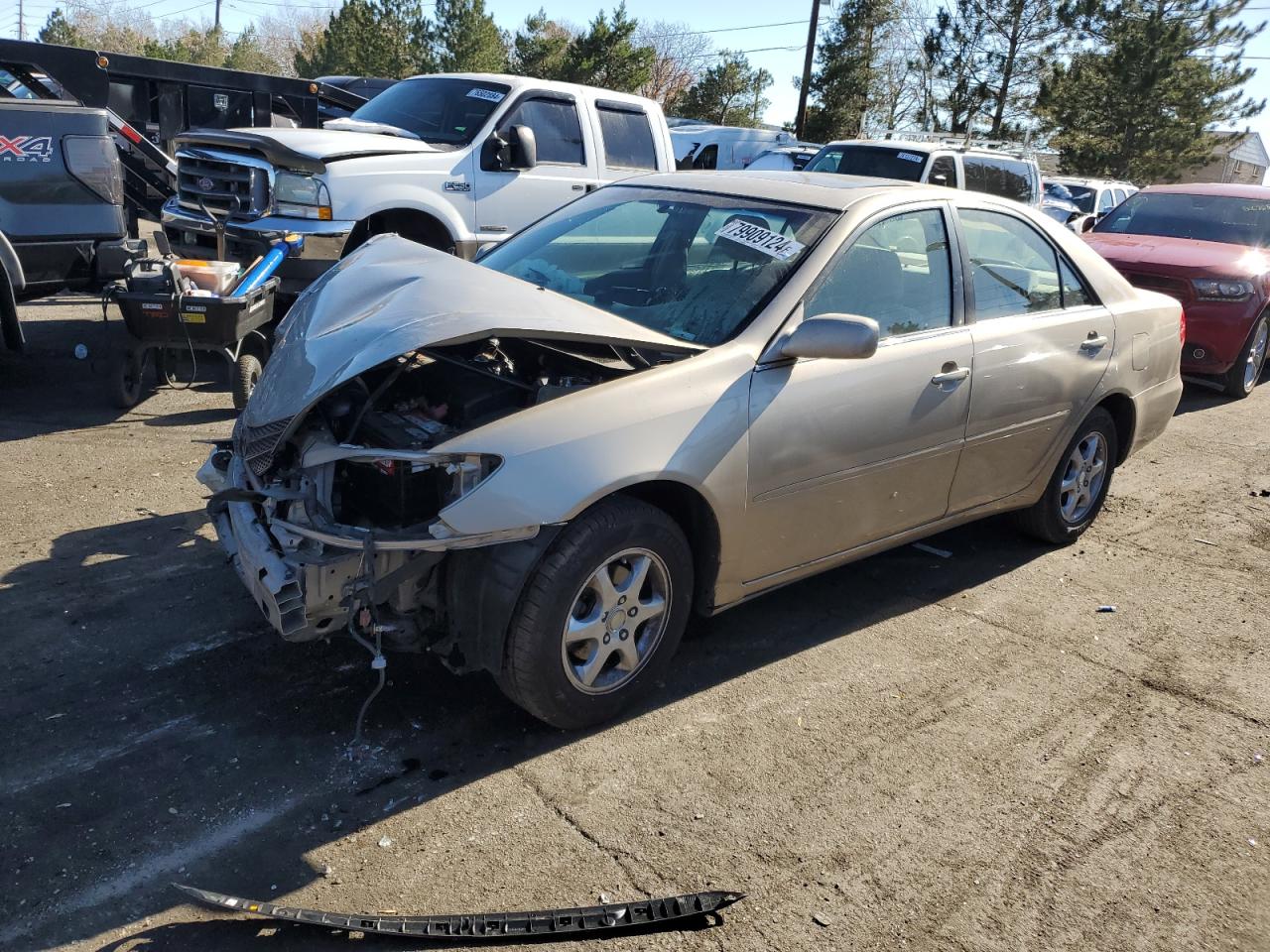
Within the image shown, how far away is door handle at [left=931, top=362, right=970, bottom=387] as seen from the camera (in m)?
4.35

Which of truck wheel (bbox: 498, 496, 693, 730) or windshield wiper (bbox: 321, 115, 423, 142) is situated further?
windshield wiper (bbox: 321, 115, 423, 142)

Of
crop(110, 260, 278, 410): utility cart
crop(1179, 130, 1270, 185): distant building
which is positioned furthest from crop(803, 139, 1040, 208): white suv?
Result: crop(1179, 130, 1270, 185): distant building

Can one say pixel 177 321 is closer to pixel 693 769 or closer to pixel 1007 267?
pixel 693 769

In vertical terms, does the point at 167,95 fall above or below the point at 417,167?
above

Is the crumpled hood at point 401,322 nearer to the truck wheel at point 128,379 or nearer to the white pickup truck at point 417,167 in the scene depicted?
the truck wheel at point 128,379

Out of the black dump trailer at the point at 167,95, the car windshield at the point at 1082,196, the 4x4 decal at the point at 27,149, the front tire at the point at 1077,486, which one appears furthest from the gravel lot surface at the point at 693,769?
the car windshield at the point at 1082,196

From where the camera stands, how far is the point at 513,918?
9.00 feet

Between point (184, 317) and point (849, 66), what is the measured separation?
1294 inches

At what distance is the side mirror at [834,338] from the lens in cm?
364

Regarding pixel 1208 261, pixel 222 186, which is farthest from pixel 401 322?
pixel 1208 261

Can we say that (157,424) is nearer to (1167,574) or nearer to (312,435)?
(312,435)

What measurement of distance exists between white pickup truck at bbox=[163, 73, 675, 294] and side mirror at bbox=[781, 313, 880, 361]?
194 inches

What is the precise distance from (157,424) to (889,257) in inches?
186

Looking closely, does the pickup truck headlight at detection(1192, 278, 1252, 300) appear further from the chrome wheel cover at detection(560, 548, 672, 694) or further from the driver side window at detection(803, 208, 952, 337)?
the chrome wheel cover at detection(560, 548, 672, 694)
